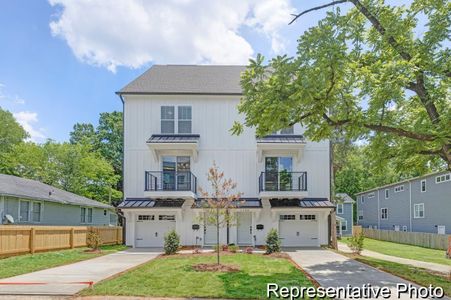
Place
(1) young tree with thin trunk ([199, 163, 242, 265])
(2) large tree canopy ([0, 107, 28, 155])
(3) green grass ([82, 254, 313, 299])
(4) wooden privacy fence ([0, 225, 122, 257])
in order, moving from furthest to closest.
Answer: (2) large tree canopy ([0, 107, 28, 155]) < (4) wooden privacy fence ([0, 225, 122, 257]) < (1) young tree with thin trunk ([199, 163, 242, 265]) < (3) green grass ([82, 254, 313, 299])

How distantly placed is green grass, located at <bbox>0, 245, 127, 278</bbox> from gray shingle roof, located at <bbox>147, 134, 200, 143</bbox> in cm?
651

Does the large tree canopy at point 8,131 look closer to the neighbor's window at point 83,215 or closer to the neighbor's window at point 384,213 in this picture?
the neighbor's window at point 83,215

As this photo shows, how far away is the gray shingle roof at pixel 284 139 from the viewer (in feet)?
70.5

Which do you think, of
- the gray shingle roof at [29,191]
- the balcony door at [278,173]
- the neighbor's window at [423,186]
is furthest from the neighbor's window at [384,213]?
the gray shingle roof at [29,191]

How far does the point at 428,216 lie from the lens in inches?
1220

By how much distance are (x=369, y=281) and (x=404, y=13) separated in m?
10.0

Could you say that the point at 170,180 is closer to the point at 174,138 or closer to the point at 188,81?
the point at 174,138

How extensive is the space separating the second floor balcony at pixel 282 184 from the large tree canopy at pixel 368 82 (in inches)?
275

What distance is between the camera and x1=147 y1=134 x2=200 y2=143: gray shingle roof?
21.3 m

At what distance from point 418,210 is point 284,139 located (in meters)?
17.8

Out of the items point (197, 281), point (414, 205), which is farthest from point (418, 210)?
point (197, 281)

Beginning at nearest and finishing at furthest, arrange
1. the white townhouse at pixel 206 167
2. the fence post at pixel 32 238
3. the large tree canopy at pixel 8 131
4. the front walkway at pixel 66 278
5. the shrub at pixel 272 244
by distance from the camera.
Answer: the front walkway at pixel 66 278
the fence post at pixel 32 238
the shrub at pixel 272 244
the white townhouse at pixel 206 167
the large tree canopy at pixel 8 131

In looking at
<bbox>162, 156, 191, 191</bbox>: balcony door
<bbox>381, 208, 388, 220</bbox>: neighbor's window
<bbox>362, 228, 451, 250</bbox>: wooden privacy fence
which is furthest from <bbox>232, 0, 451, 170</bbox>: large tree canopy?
<bbox>381, 208, 388, 220</bbox>: neighbor's window

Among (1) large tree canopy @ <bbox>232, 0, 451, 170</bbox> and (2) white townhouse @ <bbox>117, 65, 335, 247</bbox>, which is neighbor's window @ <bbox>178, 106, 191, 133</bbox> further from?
(1) large tree canopy @ <bbox>232, 0, 451, 170</bbox>
